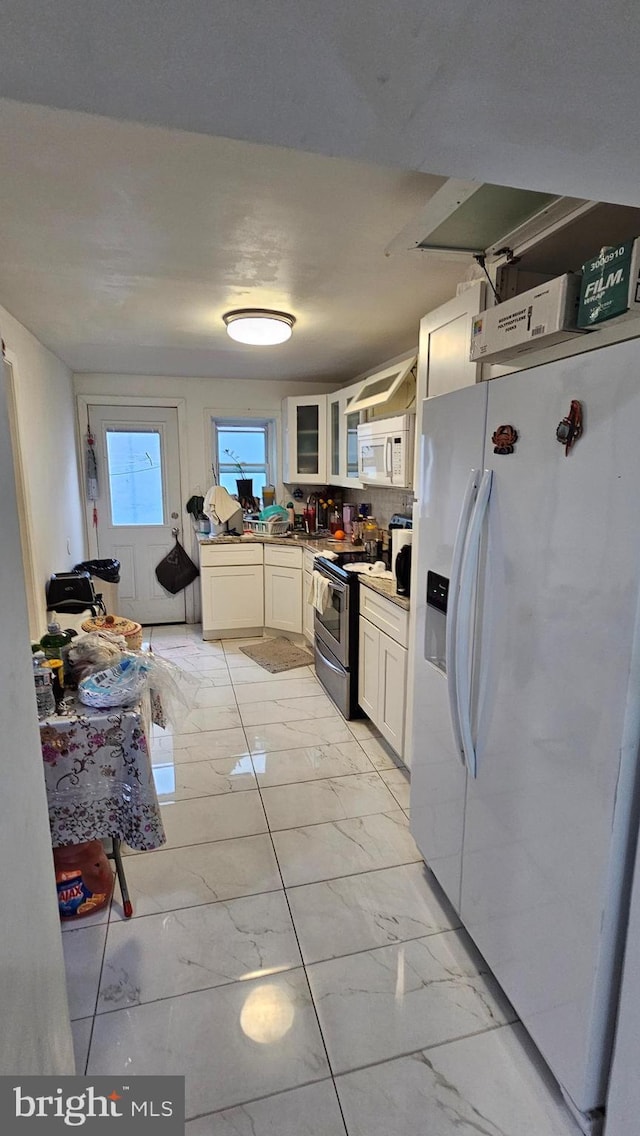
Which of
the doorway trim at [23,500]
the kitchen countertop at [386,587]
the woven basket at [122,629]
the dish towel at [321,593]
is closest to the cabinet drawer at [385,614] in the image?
the kitchen countertop at [386,587]

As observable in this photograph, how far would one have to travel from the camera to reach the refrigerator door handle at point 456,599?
1481 millimetres

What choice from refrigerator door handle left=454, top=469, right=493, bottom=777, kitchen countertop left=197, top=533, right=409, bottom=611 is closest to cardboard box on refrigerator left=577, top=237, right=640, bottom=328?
refrigerator door handle left=454, top=469, right=493, bottom=777

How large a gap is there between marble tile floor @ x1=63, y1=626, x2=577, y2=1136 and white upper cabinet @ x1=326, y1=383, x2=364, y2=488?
2281 mm

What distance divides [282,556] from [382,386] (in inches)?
66.5

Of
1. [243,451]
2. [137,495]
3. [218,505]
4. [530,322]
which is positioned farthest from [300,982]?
[243,451]

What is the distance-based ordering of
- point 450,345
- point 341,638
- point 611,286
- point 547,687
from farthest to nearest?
point 341,638 < point 450,345 < point 547,687 < point 611,286

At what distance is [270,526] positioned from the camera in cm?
450

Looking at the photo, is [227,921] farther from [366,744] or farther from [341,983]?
[366,744]

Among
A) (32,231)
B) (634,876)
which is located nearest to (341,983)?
(634,876)

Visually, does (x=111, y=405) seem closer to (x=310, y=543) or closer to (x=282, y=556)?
(x=282, y=556)

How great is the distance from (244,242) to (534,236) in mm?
989

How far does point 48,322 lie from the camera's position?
2.85 metres

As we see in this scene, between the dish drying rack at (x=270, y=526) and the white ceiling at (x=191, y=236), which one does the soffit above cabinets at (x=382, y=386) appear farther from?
the dish drying rack at (x=270, y=526)

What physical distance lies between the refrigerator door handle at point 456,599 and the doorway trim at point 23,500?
2.13 meters
